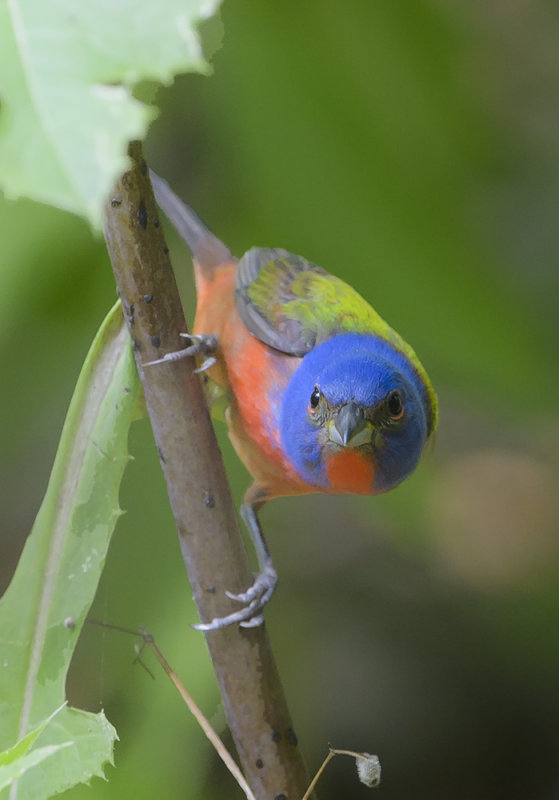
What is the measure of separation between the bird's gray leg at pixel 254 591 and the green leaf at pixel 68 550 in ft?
0.69

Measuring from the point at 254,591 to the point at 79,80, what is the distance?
1.10 meters

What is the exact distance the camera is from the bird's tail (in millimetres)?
2531

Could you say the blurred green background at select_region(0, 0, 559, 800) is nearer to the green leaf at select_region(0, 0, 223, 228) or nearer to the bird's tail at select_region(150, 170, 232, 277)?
the bird's tail at select_region(150, 170, 232, 277)

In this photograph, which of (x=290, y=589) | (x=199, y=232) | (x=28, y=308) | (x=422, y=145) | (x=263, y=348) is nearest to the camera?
(x=28, y=308)

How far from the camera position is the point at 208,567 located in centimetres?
138

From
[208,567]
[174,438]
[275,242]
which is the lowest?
[208,567]

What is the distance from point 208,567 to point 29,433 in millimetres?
970

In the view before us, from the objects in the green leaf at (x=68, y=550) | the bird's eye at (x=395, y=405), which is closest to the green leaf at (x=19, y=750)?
the green leaf at (x=68, y=550)

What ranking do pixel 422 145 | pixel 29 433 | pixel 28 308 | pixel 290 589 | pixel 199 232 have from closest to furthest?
pixel 28 308 → pixel 422 145 → pixel 29 433 → pixel 199 232 → pixel 290 589

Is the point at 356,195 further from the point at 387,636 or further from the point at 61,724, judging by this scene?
the point at 387,636

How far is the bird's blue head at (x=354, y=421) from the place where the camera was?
81.0 inches

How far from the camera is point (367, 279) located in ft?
6.75

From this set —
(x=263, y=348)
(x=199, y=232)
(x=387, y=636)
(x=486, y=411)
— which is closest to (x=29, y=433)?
(x=263, y=348)

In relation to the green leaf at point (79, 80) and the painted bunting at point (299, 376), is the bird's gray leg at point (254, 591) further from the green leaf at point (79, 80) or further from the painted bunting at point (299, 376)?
the green leaf at point (79, 80)
